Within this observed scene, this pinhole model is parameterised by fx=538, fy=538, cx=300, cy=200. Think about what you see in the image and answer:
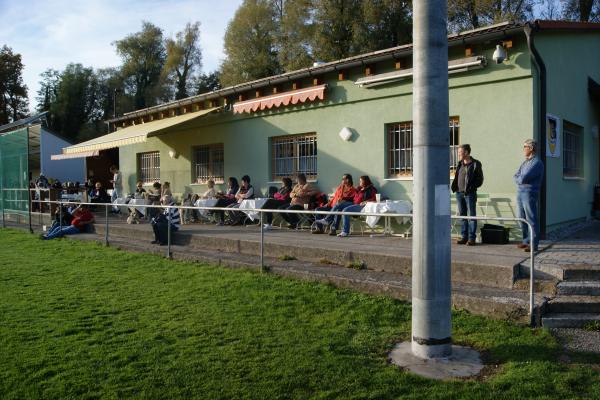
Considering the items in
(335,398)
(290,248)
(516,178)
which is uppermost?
(516,178)

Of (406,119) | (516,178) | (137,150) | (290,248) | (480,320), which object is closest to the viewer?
(480,320)

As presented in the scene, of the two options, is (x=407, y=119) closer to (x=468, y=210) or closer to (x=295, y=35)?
(x=468, y=210)

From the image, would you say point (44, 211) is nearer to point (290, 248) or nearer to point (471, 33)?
point (290, 248)

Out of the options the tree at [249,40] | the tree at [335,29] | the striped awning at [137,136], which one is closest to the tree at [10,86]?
the tree at [249,40]

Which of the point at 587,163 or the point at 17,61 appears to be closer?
the point at 587,163

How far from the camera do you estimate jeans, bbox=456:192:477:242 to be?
883 cm

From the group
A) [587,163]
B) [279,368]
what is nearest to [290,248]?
[279,368]

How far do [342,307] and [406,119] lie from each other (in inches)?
230

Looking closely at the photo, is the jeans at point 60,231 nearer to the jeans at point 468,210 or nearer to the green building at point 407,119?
the green building at point 407,119

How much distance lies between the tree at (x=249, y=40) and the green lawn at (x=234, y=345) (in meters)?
30.0

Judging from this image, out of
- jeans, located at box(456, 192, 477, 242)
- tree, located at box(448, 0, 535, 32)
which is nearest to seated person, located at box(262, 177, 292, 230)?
jeans, located at box(456, 192, 477, 242)

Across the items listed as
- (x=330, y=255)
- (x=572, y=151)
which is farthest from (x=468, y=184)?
(x=572, y=151)

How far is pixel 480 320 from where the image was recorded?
5.71 meters

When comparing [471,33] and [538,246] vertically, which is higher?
[471,33]
